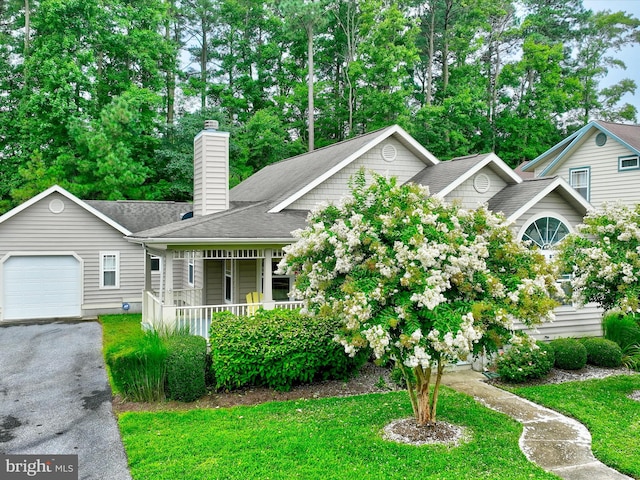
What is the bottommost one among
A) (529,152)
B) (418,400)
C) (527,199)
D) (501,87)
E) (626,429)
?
(626,429)

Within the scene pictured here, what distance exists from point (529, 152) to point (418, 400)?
103ft

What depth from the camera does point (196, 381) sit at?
904cm

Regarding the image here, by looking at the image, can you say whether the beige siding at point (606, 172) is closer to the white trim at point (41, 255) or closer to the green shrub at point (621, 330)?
the green shrub at point (621, 330)

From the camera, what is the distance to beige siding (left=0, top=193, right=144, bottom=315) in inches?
667

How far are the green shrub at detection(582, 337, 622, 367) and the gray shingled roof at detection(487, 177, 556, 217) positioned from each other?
3.54m

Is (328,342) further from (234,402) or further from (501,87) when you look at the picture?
(501,87)

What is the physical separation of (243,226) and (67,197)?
8.44 m

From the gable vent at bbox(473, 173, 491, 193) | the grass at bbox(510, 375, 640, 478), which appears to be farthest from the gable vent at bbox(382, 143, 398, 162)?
the grass at bbox(510, 375, 640, 478)

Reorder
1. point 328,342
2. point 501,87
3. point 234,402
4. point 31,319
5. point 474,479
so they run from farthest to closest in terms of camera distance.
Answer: point 501,87
point 31,319
point 328,342
point 234,402
point 474,479

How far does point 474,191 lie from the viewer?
45.9 feet

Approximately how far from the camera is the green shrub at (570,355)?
11.0 m

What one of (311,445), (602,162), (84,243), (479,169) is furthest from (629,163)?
(84,243)

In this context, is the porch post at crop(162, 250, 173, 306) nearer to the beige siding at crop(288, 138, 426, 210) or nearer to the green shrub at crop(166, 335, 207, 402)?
the green shrub at crop(166, 335, 207, 402)

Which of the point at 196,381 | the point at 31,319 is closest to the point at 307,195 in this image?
the point at 196,381
